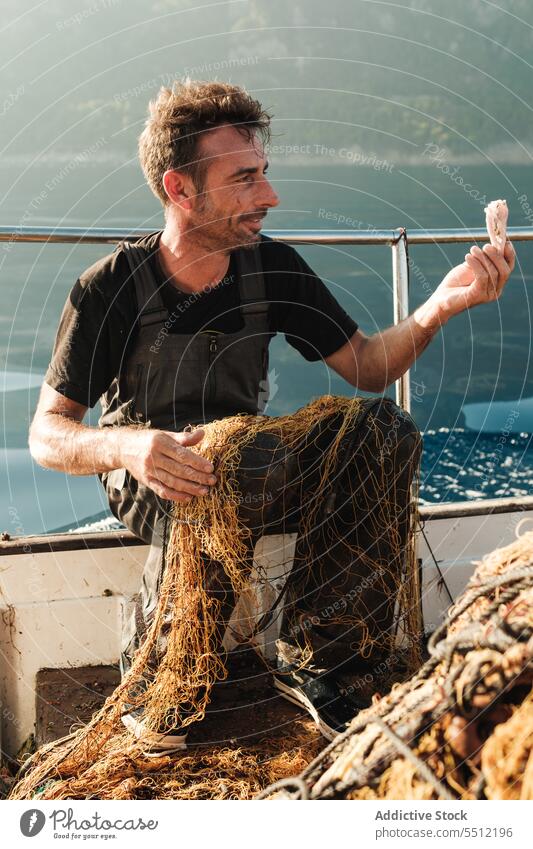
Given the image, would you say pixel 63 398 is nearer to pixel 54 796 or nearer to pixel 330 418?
pixel 330 418

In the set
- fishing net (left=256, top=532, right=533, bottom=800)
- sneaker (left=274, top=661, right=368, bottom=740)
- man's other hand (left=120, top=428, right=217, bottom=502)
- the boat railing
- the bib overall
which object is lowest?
sneaker (left=274, top=661, right=368, bottom=740)

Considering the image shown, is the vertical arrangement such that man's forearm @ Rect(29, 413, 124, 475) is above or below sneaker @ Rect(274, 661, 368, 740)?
above

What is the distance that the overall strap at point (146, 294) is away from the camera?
7.57 feet

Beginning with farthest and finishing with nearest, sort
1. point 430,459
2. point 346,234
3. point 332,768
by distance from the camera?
point 430,459 < point 346,234 < point 332,768

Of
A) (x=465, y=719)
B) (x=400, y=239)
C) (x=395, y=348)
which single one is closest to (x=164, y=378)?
(x=395, y=348)

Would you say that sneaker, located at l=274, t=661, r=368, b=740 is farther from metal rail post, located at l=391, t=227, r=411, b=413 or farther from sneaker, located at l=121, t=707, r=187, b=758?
metal rail post, located at l=391, t=227, r=411, b=413

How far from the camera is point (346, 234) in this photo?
2.86 meters

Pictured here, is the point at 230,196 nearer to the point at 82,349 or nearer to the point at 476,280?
the point at 82,349

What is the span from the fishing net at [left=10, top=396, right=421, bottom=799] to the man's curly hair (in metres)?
0.82

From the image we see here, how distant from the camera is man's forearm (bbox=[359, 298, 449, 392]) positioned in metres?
2.45

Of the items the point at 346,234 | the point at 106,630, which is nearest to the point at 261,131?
the point at 346,234

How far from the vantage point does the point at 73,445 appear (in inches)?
85.8

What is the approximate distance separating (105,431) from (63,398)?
0.21m

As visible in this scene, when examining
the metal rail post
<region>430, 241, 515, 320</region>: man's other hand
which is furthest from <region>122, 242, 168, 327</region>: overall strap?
the metal rail post
